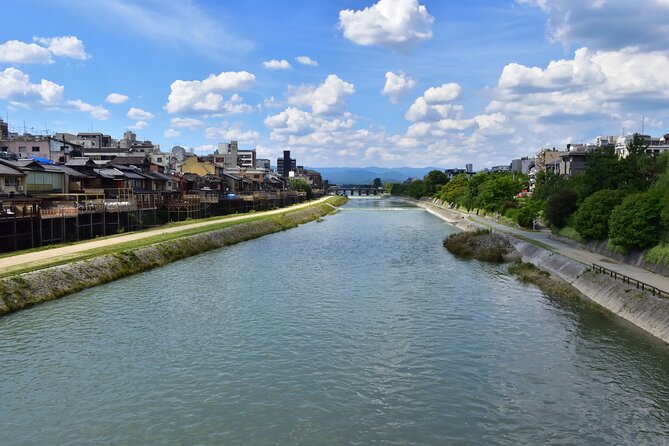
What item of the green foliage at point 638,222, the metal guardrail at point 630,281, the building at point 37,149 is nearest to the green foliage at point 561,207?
the green foliage at point 638,222

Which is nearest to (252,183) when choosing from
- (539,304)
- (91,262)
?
(91,262)

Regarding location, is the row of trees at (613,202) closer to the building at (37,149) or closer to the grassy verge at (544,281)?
the grassy verge at (544,281)

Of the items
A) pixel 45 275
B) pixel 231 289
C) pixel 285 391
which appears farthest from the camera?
pixel 231 289

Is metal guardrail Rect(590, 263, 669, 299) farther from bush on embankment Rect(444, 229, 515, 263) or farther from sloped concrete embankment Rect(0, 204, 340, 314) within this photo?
sloped concrete embankment Rect(0, 204, 340, 314)

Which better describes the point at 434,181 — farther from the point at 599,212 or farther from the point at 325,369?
the point at 325,369

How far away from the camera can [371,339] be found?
77.0 ft

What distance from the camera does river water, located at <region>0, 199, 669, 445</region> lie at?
50.1 feet

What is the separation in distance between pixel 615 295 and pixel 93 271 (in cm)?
3165

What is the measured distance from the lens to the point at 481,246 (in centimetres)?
5150

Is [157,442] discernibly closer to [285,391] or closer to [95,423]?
[95,423]

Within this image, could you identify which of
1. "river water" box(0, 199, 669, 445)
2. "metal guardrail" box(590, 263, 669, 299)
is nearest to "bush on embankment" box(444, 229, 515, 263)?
"metal guardrail" box(590, 263, 669, 299)

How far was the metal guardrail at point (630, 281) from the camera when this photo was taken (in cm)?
2536

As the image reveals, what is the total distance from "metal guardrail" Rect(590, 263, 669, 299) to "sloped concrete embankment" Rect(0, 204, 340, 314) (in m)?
31.6

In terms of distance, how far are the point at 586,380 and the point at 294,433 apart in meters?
11.0
